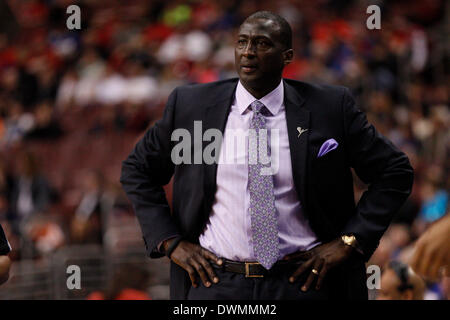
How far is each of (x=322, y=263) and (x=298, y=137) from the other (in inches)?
21.1

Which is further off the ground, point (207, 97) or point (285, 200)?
point (207, 97)

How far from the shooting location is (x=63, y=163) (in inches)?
447

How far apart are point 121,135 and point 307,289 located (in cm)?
831

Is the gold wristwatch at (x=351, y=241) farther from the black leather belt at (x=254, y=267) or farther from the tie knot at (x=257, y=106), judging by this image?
the tie knot at (x=257, y=106)

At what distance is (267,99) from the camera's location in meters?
3.47

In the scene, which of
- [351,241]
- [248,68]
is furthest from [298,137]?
[351,241]

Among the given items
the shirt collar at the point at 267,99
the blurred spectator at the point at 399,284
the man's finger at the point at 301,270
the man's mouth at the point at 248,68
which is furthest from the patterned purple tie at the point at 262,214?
the blurred spectator at the point at 399,284

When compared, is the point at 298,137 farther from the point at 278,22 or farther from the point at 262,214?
the point at 278,22

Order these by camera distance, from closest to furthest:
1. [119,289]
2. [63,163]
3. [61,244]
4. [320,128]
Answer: [320,128] < [119,289] < [61,244] < [63,163]

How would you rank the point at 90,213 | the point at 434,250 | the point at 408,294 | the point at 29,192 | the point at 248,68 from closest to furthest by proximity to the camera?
the point at 434,250 → the point at 248,68 → the point at 408,294 → the point at 90,213 → the point at 29,192

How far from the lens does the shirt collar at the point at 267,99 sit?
3463 millimetres

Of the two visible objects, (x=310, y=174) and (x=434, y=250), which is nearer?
(x=434, y=250)
